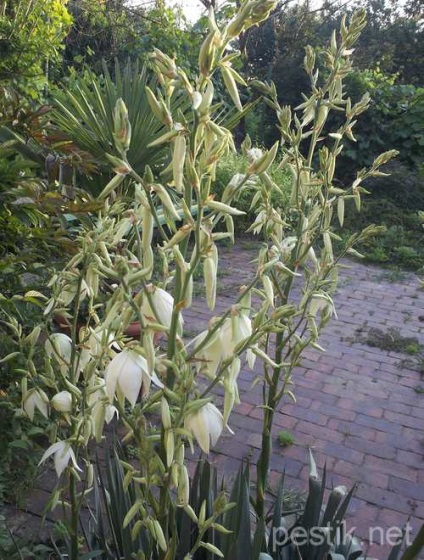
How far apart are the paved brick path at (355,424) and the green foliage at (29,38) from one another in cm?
212

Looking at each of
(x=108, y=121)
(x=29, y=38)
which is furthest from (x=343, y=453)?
(x=29, y=38)

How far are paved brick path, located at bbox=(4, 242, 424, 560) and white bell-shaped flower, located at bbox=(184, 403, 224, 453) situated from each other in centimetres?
120

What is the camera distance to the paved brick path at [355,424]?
2.44 m

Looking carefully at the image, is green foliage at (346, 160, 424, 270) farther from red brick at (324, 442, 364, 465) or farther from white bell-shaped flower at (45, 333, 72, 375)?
white bell-shaped flower at (45, 333, 72, 375)

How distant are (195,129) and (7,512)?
1.87 metres

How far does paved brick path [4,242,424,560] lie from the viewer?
2438 millimetres

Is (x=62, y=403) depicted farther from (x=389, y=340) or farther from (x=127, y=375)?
(x=389, y=340)

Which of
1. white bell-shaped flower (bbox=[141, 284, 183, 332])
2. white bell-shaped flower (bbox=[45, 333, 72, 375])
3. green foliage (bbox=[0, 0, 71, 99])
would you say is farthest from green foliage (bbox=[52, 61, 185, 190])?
white bell-shaped flower (bbox=[141, 284, 183, 332])

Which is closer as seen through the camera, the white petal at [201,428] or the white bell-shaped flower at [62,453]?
the white petal at [201,428]

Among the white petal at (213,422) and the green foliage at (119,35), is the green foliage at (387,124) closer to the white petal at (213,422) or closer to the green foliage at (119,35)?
the green foliage at (119,35)

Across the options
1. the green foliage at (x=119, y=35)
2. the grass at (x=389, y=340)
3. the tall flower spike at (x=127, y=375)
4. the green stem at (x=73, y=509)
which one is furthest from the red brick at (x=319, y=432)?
the green foliage at (x=119, y=35)

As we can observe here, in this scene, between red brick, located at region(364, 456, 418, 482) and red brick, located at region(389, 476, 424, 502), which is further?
red brick, located at region(364, 456, 418, 482)

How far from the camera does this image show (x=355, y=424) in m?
2.98

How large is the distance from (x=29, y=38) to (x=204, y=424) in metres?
4.02
